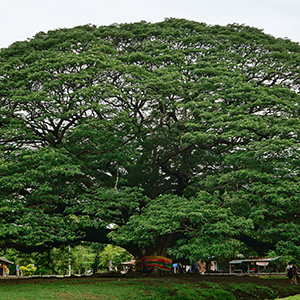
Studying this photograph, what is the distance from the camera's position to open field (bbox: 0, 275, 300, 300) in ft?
48.6

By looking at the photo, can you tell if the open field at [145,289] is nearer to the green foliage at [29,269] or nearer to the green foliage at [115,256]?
the green foliage at [115,256]

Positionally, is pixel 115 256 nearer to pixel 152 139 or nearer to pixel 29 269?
pixel 29 269

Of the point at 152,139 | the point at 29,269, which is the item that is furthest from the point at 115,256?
the point at 152,139

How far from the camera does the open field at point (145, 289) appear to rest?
48.6ft

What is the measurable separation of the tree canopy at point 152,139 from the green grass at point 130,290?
1662mm

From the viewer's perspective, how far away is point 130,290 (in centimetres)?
1576

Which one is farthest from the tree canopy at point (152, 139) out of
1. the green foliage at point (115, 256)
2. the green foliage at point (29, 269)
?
the green foliage at point (29, 269)

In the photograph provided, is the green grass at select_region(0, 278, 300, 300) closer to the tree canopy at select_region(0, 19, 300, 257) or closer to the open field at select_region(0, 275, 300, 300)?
the open field at select_region(0, 275, 300, 300)

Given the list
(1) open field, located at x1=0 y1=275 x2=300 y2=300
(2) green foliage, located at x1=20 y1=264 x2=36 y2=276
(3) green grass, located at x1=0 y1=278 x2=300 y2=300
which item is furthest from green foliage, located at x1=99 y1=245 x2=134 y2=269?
(3) green grass, located at x1=0 y1=278 x2=300 y2=300

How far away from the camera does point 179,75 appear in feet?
60.8

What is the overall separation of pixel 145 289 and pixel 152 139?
6.95m

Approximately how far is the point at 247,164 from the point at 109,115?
21.1 feet

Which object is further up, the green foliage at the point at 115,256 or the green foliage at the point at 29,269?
the green foliage at the point at 115,256

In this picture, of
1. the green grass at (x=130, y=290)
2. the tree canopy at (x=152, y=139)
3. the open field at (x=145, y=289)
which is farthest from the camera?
the tree canopy at (x=152, y=139)
